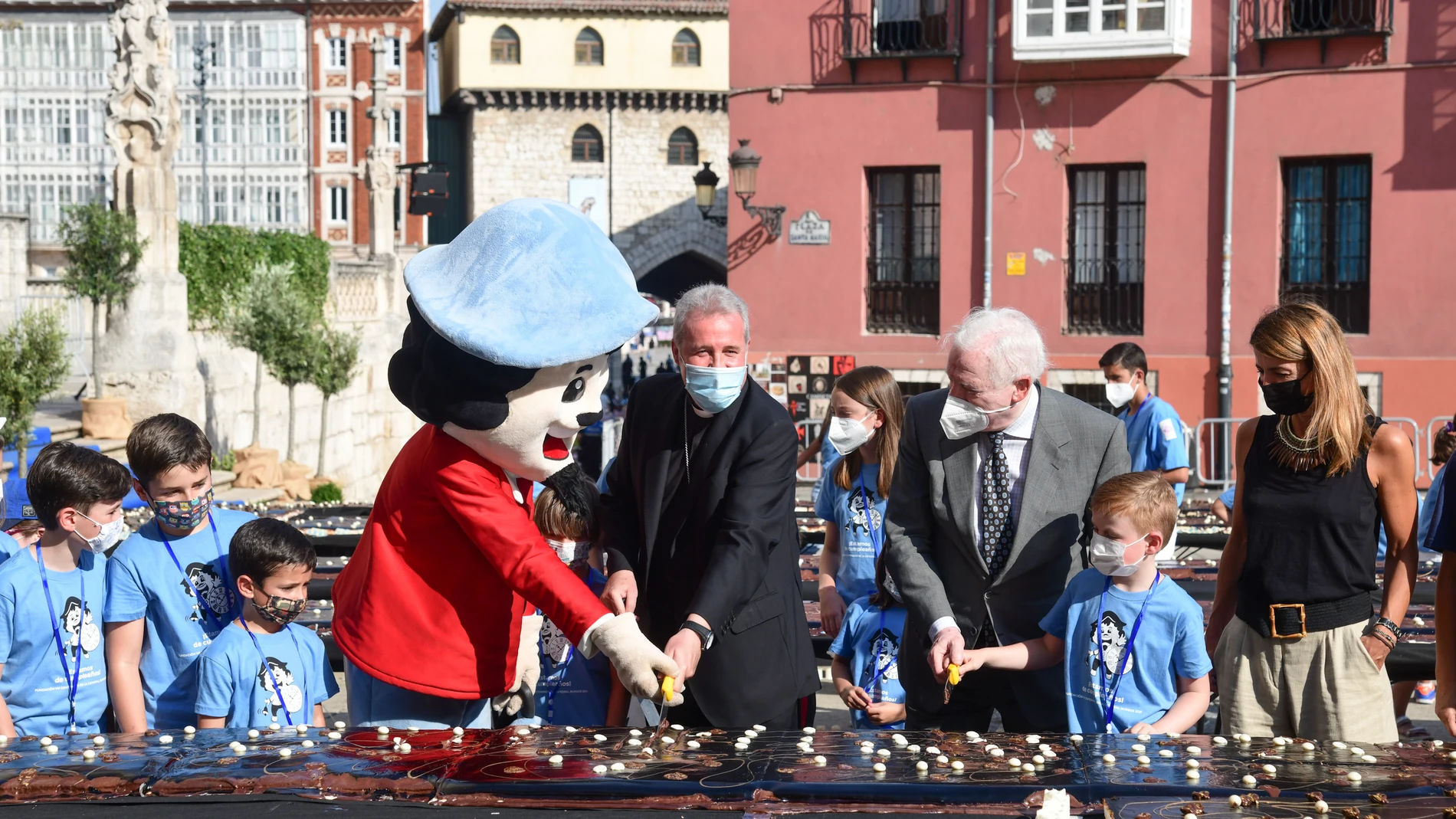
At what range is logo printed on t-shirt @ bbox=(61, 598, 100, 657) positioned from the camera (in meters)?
3.91

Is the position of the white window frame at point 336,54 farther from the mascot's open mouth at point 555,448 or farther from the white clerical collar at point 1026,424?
the mascot's open mouth at point 555,448

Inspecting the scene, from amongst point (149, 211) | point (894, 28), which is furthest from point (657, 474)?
point (894, 28)

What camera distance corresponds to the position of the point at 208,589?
3971 millimetres

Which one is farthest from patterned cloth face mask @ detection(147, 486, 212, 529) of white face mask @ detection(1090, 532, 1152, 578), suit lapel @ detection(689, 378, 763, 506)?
white face mask @ detection(1090, 532, 1152, 578)

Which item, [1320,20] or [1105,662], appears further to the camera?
[1320,20]

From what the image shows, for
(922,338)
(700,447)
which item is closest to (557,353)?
(700,447)

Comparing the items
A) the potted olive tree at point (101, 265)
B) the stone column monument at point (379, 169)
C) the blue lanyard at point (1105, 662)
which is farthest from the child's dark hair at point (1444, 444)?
the stone column monument at point (379, 169)

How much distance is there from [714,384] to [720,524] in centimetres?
36

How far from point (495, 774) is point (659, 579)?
3.93 ft

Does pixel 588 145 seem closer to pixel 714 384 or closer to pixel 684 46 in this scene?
pixel 684 46

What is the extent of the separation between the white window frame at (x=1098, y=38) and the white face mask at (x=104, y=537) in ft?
52.4

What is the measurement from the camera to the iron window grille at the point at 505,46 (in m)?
48.2

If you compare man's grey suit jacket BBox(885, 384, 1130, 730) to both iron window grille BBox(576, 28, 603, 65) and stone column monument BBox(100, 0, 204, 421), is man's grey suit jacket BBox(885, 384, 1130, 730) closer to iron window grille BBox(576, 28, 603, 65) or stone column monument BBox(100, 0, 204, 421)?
stone column monument BBox(100, 0, 204, 421)

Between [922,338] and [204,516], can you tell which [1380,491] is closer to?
[204,516]
